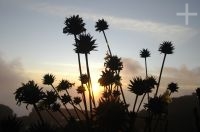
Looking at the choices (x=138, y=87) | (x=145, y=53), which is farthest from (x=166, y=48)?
(x=138, y=87)

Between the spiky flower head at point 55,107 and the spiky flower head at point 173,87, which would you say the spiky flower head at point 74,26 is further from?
the spiky flower head at point 173,87

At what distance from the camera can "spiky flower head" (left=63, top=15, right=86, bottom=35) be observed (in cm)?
3097

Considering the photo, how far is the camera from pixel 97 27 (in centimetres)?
4116

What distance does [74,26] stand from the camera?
102 feet

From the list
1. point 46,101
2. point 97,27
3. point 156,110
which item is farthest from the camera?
point 97,27

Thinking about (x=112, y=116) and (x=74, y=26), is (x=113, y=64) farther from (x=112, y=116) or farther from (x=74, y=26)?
(x=112, y=116)

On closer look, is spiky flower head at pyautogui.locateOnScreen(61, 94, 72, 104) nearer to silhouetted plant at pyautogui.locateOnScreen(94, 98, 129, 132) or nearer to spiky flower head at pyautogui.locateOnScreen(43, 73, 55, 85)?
spiky flower head at pyautogui.locateOnScreen(43, 73, 55, 85)

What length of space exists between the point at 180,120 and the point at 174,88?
6330 centimetres

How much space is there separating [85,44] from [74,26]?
2722 millimetres

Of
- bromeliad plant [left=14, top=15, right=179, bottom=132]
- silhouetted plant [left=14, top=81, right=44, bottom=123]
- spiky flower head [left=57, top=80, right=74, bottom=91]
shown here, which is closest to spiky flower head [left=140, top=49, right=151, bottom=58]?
bromeliad plant [left=14, top=15, right=179, bottom=132]

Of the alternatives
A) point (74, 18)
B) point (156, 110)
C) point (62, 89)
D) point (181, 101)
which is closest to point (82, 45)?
point (74, 18)

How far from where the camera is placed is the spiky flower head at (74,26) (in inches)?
1219

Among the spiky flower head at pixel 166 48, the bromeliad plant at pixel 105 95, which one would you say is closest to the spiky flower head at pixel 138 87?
the bromeliad plant at pixel 105 95

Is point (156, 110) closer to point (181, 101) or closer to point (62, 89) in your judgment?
point (62, 89)
